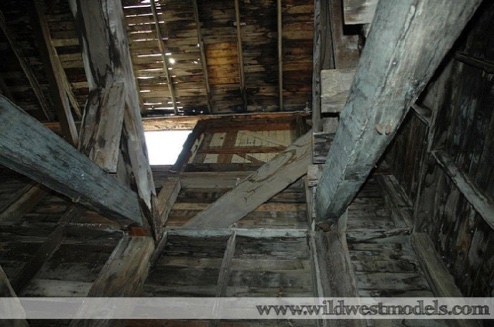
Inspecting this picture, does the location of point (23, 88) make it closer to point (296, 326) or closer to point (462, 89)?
point (296, 326)

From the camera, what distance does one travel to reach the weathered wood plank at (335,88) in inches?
61.2

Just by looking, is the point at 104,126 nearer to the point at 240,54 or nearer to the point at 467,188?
the point at 467,188

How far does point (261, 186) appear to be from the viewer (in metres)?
3.44

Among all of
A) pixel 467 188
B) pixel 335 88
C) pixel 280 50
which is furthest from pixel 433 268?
pixel 280 50

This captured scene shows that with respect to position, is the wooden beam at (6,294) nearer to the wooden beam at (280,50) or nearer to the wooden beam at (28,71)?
the wooden beam at (280,50)

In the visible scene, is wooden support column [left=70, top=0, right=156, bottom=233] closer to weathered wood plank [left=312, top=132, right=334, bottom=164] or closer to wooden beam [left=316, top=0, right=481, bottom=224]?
weathered wood plank [left=312, top=132, right=334, bottom=164]

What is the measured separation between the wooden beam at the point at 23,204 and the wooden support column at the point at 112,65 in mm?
2318

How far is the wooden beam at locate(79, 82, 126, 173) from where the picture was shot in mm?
1877

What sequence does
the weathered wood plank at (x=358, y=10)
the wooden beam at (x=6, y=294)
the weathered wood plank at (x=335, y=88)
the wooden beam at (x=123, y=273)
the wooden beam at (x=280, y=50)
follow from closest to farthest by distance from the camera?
1. the weathered wood plank at (x=358, y=10)
2. the wooden beam at (x=6, y=294)
3. the weathered wood plank at (x=335, y=88)
4. the wooden beam at (x=123, y=273)
5. the wooden beam at (x=280, y=50)

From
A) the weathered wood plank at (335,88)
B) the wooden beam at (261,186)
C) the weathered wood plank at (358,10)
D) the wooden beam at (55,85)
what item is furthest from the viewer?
the wooden beam at (55,85)

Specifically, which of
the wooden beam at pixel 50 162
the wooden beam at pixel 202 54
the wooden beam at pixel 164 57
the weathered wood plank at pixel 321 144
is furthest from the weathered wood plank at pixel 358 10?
the wooden beam at pixel 164 57

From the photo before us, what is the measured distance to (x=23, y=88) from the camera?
20.8 ft

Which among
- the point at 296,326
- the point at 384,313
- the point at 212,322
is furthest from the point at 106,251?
the point at 384,313

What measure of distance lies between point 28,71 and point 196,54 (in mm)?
3518
